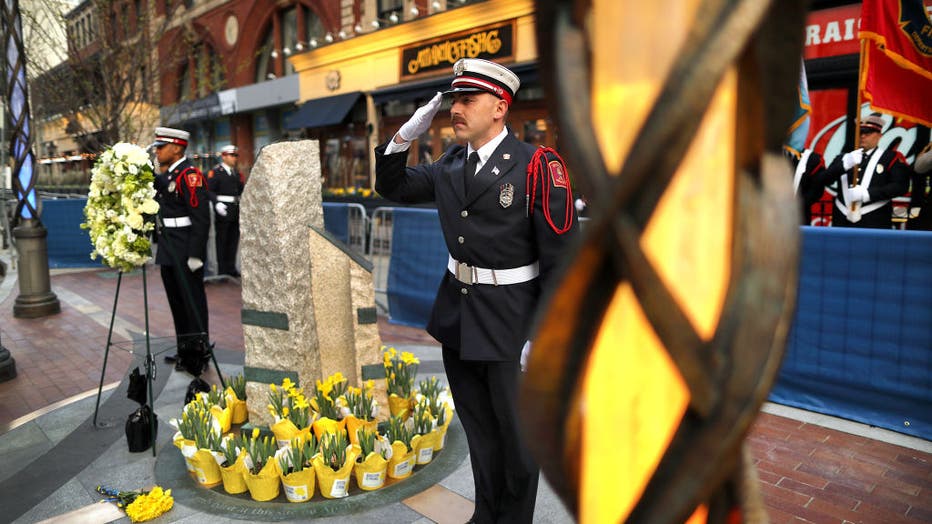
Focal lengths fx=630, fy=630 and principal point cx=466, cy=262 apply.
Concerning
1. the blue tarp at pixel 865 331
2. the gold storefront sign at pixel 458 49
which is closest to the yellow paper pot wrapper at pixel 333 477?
the blue tarp at pixel 865 331

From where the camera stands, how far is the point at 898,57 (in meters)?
5.42

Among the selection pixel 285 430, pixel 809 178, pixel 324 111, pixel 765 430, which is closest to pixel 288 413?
pixel 285 430

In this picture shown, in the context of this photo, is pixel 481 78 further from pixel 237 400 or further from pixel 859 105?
pixel 859 105

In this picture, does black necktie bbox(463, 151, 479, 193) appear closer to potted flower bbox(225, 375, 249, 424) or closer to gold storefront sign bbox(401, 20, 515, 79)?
potted flower bbox(225, 375, 249, 424)

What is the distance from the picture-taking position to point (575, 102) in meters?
0.45

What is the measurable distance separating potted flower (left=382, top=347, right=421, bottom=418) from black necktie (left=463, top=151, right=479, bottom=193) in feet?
5.13

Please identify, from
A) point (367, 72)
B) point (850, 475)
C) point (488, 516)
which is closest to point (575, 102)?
point (488, 516)

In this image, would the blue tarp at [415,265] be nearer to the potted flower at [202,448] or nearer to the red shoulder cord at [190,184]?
the red shoulder cord at [190,184]

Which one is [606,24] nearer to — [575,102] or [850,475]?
[575,102]

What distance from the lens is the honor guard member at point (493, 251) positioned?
2520mm

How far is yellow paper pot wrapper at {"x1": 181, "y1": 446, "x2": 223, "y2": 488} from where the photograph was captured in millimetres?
3230

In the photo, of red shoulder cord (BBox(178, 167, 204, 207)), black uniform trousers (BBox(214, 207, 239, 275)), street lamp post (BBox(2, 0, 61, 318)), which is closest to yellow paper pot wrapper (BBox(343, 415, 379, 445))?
red shoulder cord (BBox(178, 167, 204, 207))

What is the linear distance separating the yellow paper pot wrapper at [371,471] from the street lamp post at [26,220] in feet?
20.6

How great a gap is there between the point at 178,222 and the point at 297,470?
336 centimetres
